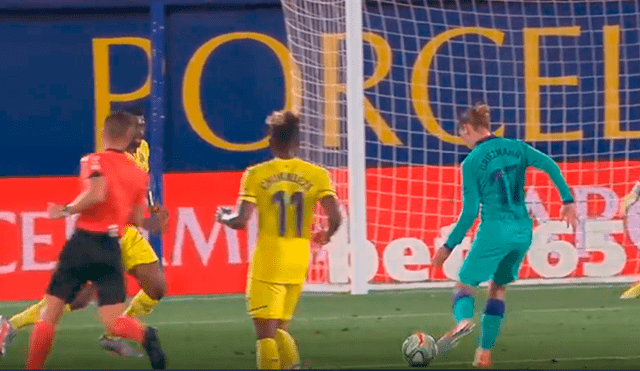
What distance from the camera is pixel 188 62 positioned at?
1792 cm

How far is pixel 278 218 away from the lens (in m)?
8.74

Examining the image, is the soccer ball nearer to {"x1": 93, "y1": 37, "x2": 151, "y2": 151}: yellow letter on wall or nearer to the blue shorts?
the blue shorts

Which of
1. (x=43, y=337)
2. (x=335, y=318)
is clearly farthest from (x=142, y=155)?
(x=43, y=337)

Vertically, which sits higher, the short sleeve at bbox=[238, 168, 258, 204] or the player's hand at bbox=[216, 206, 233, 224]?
the short sleeve at bbox=[238, 168, 258, 204]

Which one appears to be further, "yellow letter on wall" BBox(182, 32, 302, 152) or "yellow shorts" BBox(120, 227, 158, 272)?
"yellow letter on wall" BBox(182, 32, 302, 152)

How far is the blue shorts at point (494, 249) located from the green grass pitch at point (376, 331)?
0.53 m

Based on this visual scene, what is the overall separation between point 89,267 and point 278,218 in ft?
3.38

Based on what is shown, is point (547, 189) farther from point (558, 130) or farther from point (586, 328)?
point (586, 328)

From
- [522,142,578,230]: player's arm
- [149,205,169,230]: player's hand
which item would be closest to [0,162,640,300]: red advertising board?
[149,205,169,230]: player's hand

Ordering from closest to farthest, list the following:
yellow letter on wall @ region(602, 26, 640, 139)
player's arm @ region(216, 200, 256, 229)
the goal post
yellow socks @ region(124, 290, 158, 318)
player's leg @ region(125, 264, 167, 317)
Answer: player's arm @ region(216, 200, 256, 229) → player's leg @ region(125, 264, 167, 317) → yellow socks @ region(124, 290, 158, 318) → the goal post → yellow letter on wall @ region(602, 26, 640, 139)

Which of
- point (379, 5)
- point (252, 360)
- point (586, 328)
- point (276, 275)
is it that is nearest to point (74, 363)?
point (252, 360)

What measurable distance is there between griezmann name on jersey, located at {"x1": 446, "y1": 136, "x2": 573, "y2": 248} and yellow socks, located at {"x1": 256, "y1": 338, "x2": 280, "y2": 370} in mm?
1382

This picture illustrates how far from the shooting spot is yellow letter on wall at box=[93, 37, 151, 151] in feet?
58.7

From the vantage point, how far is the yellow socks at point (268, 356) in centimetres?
862
